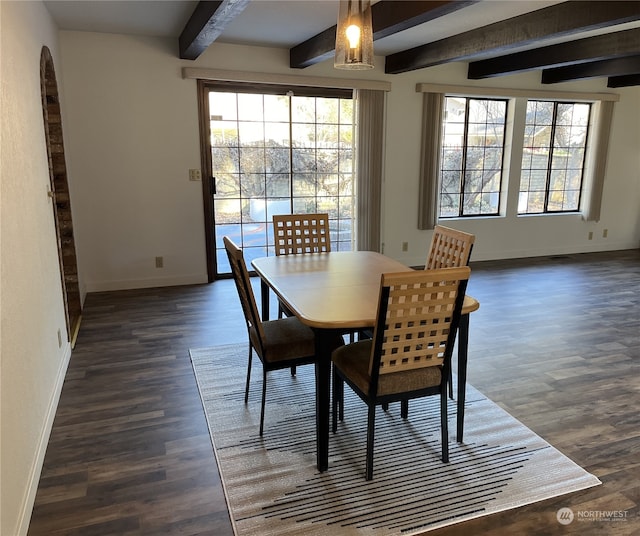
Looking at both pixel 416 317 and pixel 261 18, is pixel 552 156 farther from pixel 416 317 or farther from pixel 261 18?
pixel 416 317

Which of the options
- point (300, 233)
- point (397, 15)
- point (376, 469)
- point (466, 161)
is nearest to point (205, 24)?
point (397, 15)

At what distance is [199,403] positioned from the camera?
2850mm

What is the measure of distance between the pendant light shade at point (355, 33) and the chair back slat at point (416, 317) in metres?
1.13

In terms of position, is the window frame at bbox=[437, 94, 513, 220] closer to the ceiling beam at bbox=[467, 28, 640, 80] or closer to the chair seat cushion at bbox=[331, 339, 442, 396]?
the ceiling beam at bbox=[467, 28, 640, 80]

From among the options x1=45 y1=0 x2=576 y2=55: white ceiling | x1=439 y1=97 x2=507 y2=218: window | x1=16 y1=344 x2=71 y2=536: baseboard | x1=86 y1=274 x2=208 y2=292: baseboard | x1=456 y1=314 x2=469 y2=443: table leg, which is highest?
x1=45 y1=0 x2=576 y2=55: white ceiling

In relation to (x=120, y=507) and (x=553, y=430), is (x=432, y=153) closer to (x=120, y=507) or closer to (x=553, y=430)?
(x=553, y=430)

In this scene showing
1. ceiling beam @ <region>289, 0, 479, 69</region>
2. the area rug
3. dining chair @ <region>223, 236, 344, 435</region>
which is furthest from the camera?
ceiling beam @ <region>289, 0, 479, 69</region>

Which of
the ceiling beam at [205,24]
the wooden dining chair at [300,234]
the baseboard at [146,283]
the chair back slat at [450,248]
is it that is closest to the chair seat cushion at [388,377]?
the chair back slat at [450,248]

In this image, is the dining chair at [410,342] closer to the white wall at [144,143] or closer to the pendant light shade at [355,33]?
the pendant light shade at [355,33]

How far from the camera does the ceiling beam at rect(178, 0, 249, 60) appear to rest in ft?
9.94

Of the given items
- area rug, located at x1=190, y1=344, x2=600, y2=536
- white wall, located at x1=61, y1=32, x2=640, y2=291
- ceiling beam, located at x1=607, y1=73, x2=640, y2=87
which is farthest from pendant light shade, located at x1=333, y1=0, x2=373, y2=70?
ceiling beam, located at x1=607, y1=73, x2=640, y2=87

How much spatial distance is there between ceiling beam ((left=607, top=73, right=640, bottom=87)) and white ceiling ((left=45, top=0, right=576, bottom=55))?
137 inches

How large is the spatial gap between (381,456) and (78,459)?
1454mm

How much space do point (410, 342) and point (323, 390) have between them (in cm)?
44
